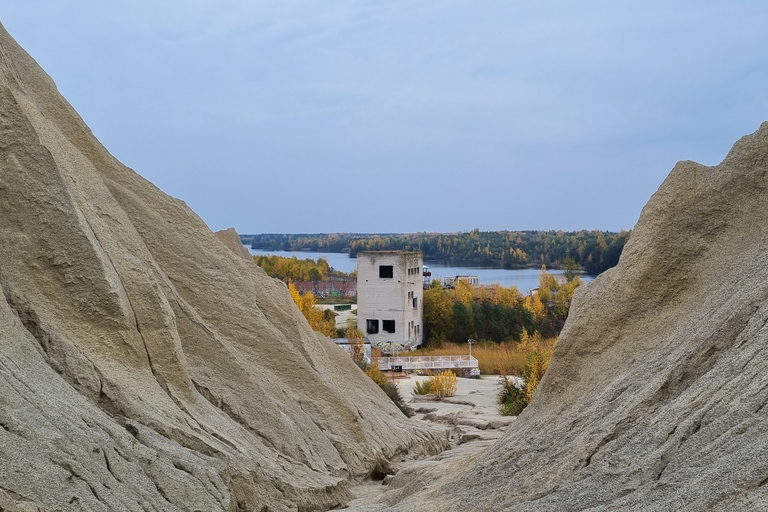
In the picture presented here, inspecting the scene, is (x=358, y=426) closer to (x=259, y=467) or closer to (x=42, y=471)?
(x=259, y=467)

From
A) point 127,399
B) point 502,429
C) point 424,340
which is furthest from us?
point 424,340

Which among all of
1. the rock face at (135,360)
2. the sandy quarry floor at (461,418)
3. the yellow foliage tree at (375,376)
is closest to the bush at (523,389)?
the sandy quarry floor at (461,418)

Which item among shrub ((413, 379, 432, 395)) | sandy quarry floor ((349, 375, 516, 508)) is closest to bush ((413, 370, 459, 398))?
shrub ((413, 379, 432, 395))

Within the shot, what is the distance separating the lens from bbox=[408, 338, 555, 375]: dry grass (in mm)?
51594

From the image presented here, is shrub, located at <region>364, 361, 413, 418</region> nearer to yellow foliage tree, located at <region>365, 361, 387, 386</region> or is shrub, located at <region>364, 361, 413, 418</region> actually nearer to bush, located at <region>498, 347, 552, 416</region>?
yellow foliage tree, located at <region>365, 361, 387, 386</region>

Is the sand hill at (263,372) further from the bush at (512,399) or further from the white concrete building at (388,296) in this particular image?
the white concrete building at (388,296)

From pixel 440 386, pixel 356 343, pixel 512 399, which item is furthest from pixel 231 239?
pixel 356 343

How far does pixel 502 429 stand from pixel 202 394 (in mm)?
14258

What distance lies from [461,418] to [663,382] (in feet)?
64.7

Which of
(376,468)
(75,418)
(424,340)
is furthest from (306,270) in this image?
(75,418)

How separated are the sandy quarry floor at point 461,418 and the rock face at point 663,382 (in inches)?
74.8

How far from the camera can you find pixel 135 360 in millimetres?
15859

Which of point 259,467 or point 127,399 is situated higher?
point 127,399

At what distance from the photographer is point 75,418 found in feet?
41.1
